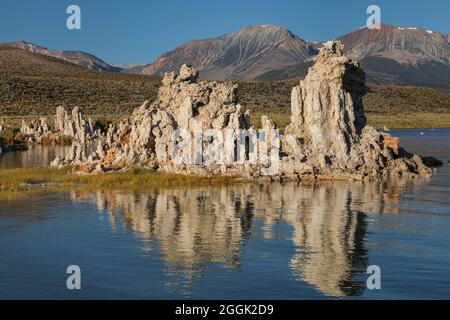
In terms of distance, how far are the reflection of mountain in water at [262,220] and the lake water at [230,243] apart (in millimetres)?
55

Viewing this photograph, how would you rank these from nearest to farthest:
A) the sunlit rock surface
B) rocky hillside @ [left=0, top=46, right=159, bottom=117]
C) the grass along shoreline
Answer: the grass along shoreline < the sunlit rock surface < rocky hillside @ [left=0, top=46, right=159, bottom=117]

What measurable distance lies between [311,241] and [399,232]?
14.4ft

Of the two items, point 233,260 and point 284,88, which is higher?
point 284,88

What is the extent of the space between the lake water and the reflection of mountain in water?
55 millimetres

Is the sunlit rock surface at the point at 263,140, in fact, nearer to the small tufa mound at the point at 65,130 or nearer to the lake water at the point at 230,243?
the lake water at the point at 230,243

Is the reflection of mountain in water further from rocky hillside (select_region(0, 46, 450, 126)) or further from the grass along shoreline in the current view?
rocky hillside (select_region(0, 46, 450, 126))

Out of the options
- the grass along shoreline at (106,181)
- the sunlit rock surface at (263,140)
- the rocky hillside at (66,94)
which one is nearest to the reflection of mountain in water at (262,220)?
the grass along shoreline at (106,181)

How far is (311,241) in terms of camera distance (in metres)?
31.2

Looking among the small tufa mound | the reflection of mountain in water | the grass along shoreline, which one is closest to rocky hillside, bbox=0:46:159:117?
the small tufa mound

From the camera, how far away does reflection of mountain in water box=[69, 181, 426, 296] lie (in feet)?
88.5

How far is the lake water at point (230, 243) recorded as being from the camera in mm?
24500
